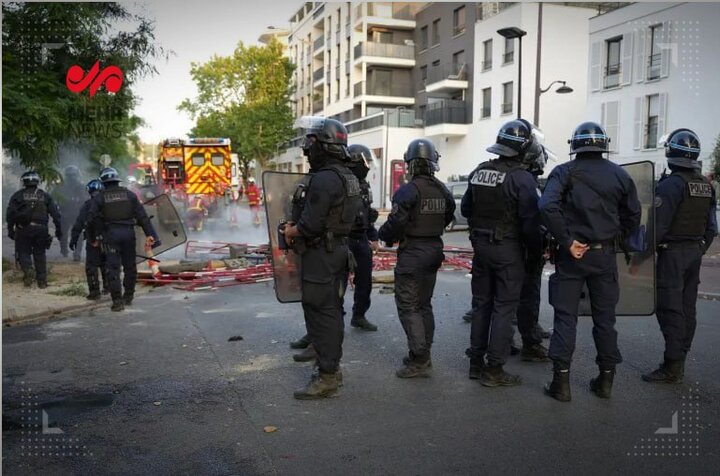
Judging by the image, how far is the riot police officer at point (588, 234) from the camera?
4.43 metres

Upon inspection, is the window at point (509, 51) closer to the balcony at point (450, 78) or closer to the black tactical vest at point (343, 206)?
the balcony at point (450, 78)

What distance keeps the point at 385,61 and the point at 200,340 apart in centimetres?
3495

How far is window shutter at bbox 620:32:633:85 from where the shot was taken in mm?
20938

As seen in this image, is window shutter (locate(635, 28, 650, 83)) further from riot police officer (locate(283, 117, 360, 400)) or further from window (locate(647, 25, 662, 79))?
riot police officer (locate(283, 117, 360, 400))

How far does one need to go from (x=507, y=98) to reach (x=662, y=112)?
1166 centimetres

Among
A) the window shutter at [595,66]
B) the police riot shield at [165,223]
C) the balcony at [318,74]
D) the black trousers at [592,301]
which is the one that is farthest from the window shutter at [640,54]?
the balcony at [318,74]

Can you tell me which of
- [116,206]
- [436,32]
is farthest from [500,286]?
[436,32]

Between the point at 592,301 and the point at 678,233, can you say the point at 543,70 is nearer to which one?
the point at 678,233

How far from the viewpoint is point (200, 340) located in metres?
6.40

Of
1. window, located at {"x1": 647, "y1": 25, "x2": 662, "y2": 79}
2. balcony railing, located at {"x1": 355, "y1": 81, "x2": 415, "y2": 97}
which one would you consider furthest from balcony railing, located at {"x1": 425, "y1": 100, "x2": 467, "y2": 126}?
window, located at {"x1": 647, "y1": 25, "x2": 662, "y2": 79}

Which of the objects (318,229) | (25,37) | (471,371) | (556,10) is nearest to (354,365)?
(471,371)

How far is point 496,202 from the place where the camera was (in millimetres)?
4781

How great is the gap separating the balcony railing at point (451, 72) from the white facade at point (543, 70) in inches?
39.8

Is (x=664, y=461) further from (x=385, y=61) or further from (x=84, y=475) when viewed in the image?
(x=385, y=61)
